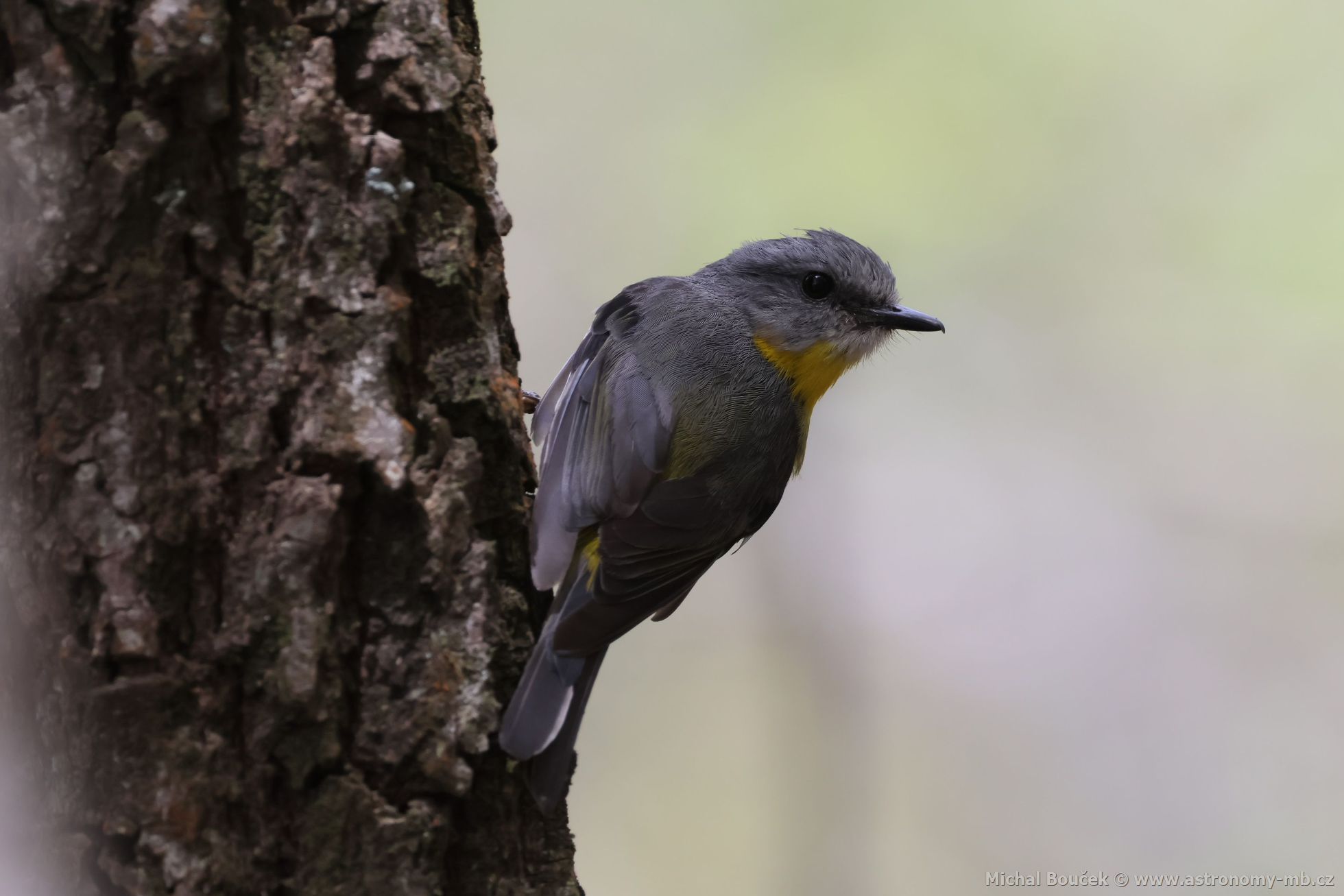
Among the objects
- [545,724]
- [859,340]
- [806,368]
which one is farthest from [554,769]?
[859,340]

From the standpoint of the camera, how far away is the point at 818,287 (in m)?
3.59

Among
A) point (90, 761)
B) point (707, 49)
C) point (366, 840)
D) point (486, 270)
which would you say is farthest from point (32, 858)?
point (707, 49)

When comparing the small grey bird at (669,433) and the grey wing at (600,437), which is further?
the grey wing at (600,437)

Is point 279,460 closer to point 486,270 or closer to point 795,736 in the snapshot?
point 486,270

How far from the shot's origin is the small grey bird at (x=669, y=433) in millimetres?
2207

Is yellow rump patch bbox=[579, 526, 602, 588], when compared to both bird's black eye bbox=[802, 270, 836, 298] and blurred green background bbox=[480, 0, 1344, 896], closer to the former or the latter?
bird's black eye bbox=[802, 270, 836, 298]

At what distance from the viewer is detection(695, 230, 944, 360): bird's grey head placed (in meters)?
3.54

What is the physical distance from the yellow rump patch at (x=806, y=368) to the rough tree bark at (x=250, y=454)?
5.14 ft

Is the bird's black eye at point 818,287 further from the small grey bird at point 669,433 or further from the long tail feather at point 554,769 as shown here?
the long tail feather at point 554,769

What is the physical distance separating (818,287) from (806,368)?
304 millimetres

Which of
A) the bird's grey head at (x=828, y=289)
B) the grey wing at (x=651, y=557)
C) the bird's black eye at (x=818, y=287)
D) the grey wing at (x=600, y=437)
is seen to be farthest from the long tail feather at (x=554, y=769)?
the bird's black eye at (x=818, y=287)

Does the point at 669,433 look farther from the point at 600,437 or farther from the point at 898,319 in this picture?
the point at 898,319

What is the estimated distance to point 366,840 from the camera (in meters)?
1.80

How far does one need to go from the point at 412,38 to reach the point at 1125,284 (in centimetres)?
409
